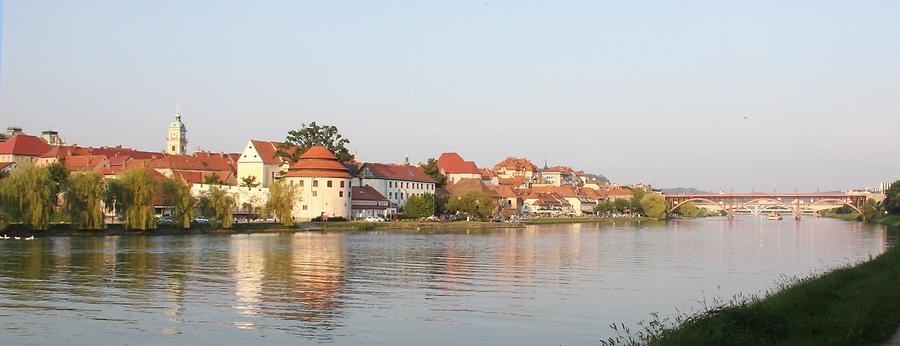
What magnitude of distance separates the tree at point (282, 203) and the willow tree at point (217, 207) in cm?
679

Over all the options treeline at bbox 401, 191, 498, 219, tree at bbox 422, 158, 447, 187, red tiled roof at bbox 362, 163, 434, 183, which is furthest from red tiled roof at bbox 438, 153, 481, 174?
treeline at bbox 401, 191, 498, 219

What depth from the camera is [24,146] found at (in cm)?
10225

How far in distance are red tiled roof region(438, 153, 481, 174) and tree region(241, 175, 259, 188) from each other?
48652 millimetres

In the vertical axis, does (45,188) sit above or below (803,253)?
above

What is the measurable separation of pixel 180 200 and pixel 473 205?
4373 centimetres

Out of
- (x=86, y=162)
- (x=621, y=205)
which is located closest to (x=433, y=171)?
(x=86, y=162)

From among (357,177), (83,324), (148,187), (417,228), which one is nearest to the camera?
(83,324)

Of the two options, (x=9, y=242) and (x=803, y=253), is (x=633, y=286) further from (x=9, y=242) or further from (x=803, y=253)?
(x=9, y=242)

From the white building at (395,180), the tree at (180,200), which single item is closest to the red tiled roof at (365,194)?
the white building at (395,180)

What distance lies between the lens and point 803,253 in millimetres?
46844

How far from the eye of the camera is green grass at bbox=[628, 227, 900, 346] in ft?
38.2

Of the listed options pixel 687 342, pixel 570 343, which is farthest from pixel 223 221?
pixel 687 342

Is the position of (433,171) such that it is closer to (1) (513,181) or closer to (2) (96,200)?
(1) (513,181)

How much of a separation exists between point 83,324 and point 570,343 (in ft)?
31.2
